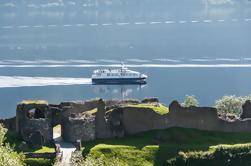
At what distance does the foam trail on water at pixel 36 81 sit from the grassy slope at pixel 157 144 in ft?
292

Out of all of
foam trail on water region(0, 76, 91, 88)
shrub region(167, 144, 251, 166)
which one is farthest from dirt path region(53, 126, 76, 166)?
foam trail on water region(0, 76, 91, 88)

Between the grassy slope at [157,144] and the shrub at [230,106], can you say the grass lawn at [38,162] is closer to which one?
the grassy slope at [157,144]

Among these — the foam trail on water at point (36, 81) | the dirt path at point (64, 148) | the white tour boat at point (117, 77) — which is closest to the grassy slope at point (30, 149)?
the dirt path at point (64, 148)

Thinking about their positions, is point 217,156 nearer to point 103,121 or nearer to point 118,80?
point 103,121

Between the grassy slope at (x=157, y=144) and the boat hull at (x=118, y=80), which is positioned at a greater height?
the boat hull at (x=118, y=80)

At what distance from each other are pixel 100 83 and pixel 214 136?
277 feet

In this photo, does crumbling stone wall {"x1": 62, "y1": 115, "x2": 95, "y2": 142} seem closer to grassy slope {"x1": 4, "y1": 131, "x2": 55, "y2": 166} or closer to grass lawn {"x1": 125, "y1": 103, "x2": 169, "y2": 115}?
grassy slope {"x1": 4, "y1": 131, "x2": 55, "y2": 166}

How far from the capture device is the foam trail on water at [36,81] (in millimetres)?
137500

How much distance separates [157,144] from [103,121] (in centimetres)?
357

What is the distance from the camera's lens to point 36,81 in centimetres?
14100

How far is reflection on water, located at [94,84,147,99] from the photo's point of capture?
12722cm

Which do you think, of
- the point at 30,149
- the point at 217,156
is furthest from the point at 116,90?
the point at 217,156

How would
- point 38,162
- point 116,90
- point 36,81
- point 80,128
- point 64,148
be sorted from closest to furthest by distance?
1. point 38,162
2. point 64,148
3. point 80,128
4. point 116,90
5. point 36,81

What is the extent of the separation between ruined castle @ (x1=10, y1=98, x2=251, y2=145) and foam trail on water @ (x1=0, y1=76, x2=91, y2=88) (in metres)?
87.3
